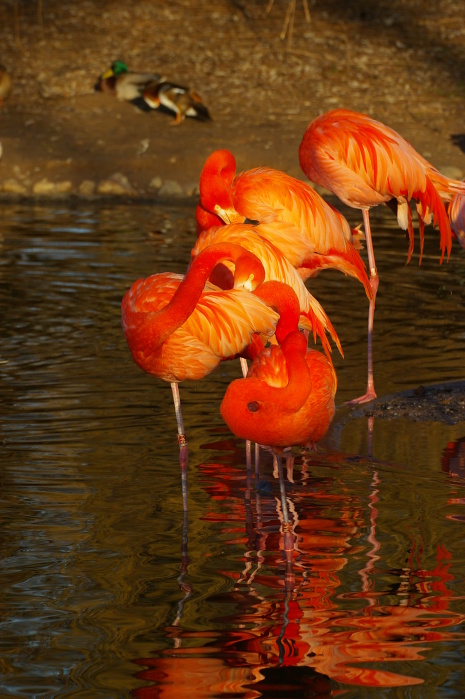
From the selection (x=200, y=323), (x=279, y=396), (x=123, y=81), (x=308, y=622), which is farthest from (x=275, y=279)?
(x=123, y=81)

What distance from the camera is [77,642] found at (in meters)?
3.81

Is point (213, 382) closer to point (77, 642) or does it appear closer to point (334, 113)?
point (334, 113)

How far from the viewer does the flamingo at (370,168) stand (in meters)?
6.89

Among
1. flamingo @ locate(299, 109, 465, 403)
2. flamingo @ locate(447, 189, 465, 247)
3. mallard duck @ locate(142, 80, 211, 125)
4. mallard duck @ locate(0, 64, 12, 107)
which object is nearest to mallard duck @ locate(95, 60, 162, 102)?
mallard duck @ locate(142, 80, 211, 125)

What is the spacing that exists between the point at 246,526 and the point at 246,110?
42.0ft

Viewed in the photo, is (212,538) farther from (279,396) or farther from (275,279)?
(275,279)

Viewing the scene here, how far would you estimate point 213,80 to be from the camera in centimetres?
1814

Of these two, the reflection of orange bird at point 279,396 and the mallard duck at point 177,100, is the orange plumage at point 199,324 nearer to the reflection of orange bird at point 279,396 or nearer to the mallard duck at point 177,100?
the reflection of orange bird at point 279,396

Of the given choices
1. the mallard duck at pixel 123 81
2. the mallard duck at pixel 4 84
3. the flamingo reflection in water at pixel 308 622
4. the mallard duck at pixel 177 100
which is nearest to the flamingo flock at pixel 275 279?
the flamingo reflection in water at pixel 308 622

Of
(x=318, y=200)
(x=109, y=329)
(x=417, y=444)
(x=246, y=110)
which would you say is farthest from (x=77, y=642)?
(x=246, y=110)

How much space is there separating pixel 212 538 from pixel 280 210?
6.78ft

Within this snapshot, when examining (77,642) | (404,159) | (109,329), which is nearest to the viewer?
Result: (77,642)

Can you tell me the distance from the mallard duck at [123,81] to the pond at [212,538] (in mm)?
9222

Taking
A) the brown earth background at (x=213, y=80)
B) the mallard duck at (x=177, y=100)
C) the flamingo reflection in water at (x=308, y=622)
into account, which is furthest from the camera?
the mallard duck at (x=177, y=100)
